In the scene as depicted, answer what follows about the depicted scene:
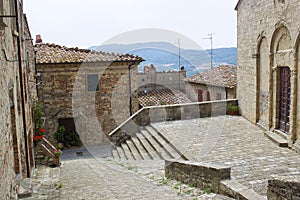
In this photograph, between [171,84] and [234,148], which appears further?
[171,84]

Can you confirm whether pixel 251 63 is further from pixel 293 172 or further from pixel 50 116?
pixel 50 116

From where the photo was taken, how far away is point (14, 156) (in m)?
6.39

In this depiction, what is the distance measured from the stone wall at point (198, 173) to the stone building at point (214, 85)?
10385mm

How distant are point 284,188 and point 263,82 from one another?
7.23 m

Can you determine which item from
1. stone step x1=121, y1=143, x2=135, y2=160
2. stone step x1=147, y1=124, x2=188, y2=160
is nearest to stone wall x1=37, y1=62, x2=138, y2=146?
stone step x1=121, y1=143, x2=135, y2=160

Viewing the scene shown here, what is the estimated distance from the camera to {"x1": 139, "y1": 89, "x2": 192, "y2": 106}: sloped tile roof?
68.3 ft

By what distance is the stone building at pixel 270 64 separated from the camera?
879 cm

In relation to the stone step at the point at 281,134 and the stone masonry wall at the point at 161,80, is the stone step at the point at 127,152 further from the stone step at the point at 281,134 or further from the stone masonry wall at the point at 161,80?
the stone masonry wall at the point at 161,80

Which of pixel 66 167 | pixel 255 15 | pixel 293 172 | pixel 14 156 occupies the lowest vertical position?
pixel 66 167

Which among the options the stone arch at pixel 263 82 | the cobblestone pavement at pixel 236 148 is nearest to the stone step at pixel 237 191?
the cobblestone pavement at pixel 236 148

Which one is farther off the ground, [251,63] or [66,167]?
[251,63]

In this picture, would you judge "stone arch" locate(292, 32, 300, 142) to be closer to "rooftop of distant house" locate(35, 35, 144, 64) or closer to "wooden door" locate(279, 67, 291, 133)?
"wooden door" locate(279, 67, 291, 133)

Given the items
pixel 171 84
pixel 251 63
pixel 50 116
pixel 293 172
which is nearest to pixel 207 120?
pixel 251 63

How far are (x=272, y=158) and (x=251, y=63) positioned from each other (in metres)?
5.35
